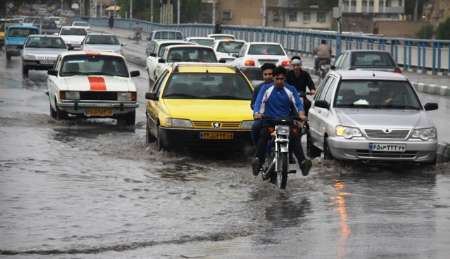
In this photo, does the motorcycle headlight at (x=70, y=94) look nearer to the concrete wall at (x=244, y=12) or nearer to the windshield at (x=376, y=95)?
the windshield at (x=376, y=95)

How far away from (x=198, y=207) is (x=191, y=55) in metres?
20.2

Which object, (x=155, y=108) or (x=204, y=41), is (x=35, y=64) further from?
(x=155, y=108)

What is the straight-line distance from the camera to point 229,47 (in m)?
46.7

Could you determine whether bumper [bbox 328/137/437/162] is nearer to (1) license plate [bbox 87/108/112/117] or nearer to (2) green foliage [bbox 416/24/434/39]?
(1) license plate [bbox 87/108/112/117]

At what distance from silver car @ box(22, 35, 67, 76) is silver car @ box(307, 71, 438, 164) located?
83.4 ft

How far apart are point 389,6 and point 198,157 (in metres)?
140

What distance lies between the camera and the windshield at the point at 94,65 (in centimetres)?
2411

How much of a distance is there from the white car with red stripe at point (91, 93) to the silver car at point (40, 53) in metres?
18.1

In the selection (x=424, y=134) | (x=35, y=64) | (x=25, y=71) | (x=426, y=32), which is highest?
(x=424, y=134)

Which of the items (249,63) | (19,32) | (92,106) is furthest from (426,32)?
(92,106)

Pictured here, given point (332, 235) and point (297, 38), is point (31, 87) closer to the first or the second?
point (332, 235)

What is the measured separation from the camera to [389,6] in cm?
15450

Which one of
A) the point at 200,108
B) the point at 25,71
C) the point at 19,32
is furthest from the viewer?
the point at 19,32

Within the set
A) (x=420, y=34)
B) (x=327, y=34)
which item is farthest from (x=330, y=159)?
(x=420, y=34)
